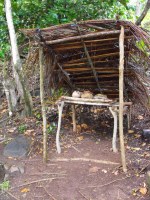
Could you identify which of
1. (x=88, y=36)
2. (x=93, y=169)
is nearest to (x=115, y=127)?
(x=93, y=169)

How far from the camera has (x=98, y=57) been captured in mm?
4609

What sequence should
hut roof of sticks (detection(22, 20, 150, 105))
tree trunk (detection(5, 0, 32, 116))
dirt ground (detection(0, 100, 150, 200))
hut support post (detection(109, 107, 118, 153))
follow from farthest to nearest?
tree trunk (detection(5, 0, 32, 116)) < hut support post (detection(109, 107, 118, 153)) < hut roof of sticks (detection(22, 20, 150, 105)) < dirt ground (detection(0, 100, 150, 200))

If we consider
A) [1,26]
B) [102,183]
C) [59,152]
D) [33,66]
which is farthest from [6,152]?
[1,26]

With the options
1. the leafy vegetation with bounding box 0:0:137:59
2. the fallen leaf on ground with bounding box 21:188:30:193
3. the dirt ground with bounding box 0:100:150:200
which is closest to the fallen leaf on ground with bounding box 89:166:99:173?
the dirt ground with bounding box 0:100:150:200

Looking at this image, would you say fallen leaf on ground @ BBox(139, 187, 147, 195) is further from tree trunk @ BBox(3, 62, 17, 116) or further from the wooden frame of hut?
tree trunk @ BBox(3, 62, 17, 116)

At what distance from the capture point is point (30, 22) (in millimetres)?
6812

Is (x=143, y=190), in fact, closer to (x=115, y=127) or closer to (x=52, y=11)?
(x=115, y=127)

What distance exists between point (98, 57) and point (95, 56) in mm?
64

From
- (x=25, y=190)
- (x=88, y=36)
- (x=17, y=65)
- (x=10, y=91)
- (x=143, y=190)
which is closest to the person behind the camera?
(x=143, y=190)

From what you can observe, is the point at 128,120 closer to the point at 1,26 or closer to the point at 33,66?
the point at 33,66

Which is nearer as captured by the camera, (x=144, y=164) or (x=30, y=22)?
(x=144, y=164)

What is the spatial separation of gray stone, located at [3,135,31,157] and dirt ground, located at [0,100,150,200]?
12cm

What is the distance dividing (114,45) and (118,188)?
84.7 inches

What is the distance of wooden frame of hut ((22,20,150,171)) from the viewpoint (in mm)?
3930
